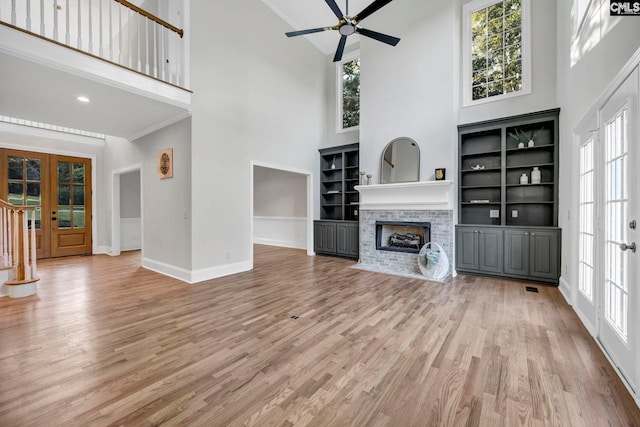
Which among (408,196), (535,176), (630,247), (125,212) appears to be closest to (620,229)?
(630,247)

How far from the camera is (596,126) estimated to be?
2.52m

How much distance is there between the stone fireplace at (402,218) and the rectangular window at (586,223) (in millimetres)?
1739

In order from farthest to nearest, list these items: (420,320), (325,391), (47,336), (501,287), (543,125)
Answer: (543,125)
(501,287)
(420,320)
(47,336)
(325,391)

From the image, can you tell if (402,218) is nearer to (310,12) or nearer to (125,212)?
(310,12)

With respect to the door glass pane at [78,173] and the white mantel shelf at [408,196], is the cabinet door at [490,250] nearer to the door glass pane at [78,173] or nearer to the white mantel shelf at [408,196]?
the white mantel shelf at [408,196]

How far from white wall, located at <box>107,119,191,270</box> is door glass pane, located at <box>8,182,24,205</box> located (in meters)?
2.64

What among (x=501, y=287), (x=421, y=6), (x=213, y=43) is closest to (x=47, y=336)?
(x=213, y=43)

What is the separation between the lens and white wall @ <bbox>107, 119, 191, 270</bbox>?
4.37m

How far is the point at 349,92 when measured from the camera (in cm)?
703

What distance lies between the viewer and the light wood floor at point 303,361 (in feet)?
5.01

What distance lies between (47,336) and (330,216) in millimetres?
5574

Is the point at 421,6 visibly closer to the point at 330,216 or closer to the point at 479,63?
the point at 479,63

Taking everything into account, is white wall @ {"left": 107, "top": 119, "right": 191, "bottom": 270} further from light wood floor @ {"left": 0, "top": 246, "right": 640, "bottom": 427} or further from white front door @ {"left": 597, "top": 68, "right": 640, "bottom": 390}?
white front door @ {"left": 597, "top": 68, "right": 640, "bottom": 390}

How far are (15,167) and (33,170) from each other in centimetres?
27
